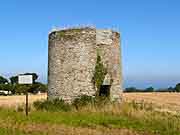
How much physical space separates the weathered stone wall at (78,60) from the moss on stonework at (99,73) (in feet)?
0.64

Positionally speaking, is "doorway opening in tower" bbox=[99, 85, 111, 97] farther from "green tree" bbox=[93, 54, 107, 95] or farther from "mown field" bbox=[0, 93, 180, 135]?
"mown field" bbox=[0, 93, 180, 135]

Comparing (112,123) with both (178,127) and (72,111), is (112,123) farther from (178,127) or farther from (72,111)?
(72,111)

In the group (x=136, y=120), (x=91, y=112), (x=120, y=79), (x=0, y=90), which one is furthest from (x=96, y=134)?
(x=0, y=90)

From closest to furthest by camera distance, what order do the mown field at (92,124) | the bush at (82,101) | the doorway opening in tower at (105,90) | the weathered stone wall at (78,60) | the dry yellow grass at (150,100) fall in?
the mown field at (92,124), the bush at (82,101), the weathered stone wall at (78,60), the doorway opening in tower at (105,90), the dry yellow grass at (150,100)

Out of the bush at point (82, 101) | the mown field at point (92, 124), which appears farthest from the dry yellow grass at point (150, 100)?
the mown field at point (92, 124)

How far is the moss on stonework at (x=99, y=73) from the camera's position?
20.7 m

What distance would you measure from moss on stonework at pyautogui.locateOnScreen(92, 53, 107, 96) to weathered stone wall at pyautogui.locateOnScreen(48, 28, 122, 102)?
19 centimetres

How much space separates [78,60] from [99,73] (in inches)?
52.0

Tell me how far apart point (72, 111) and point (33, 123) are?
187 inches

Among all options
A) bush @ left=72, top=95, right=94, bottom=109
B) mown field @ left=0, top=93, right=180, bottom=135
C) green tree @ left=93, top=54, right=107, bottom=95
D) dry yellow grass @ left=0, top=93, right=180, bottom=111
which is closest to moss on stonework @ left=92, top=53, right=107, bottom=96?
green tree @ left=93, top=54, right=107, bottom=95

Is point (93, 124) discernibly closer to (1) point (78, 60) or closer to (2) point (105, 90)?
(1) point (78, 60)

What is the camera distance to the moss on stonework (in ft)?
67.9

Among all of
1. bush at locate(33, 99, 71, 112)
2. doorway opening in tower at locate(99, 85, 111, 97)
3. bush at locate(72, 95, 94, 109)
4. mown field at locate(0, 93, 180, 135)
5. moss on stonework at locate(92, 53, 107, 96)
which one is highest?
moss on stonework at locate(92, 53, 107, 96)

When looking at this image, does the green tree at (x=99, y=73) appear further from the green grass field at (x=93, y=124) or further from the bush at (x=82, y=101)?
the green grass field at (x=93, y=124)
